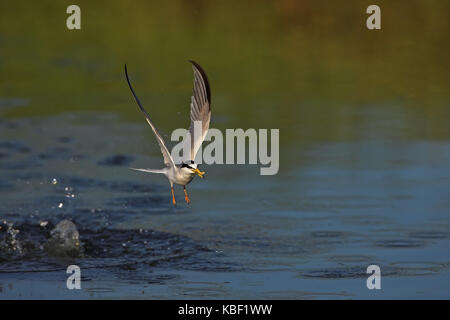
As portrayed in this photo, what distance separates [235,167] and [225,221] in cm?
191

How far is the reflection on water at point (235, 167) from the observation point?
25.3 ft

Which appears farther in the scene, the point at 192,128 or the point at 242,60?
the point at 242,60

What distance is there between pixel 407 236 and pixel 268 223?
129 cm

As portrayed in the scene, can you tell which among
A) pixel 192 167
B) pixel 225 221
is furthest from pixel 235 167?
pixel 192 167

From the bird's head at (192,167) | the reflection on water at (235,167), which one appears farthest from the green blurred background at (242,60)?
the bird's head at (192,167)

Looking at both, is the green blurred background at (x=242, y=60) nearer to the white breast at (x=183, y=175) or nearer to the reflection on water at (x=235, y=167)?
the reflection on water at (x=235, y=167)

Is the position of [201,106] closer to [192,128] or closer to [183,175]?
[192,128]

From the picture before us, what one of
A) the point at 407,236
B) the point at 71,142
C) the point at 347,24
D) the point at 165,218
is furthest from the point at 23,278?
the point at 347,24

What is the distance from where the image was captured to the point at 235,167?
10.7m

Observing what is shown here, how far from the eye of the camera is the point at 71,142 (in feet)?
38.1

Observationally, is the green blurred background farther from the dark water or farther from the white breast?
the white breast

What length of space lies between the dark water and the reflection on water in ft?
0.08

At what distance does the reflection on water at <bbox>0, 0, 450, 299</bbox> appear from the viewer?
7707mm

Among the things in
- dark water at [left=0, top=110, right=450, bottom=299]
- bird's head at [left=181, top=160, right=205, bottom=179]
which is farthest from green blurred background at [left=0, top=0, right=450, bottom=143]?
bird's head at [left=181, top=160, right=205, bottom=179]
